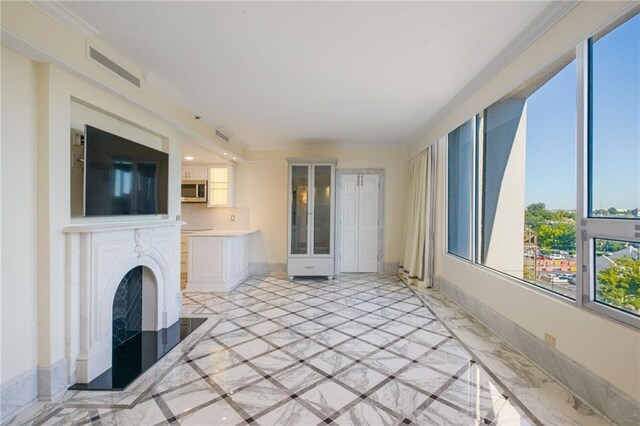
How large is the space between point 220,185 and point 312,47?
386 cm

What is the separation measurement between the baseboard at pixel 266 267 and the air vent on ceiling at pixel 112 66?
153 inches

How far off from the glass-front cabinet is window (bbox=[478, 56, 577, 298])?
2615 mm

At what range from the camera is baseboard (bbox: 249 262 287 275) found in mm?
5734

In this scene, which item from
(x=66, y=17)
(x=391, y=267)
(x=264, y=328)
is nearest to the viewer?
(x=66, y=17)

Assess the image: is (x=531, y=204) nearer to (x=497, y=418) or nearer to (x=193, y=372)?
(x=497, y=418)

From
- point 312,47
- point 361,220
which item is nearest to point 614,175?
point 312,47

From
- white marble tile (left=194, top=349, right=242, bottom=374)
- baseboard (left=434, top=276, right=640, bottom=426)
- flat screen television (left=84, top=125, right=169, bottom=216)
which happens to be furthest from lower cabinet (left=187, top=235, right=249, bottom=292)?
baseboard (left=434, top=276, right=640, bottom=426)

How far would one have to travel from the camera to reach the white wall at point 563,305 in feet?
5.09

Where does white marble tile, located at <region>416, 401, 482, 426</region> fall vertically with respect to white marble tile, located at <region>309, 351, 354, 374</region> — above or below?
above

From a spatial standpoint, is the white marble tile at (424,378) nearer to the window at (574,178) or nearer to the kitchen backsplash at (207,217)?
the window at (574,178)

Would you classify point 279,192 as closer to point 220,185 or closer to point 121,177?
point 220,185

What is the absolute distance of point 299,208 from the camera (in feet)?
17.5

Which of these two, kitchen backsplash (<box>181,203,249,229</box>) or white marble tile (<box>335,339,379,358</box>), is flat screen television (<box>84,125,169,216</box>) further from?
kitchen backsplash (<box>181,203,249,229</box>)

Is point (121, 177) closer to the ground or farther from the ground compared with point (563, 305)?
farther from the ground
